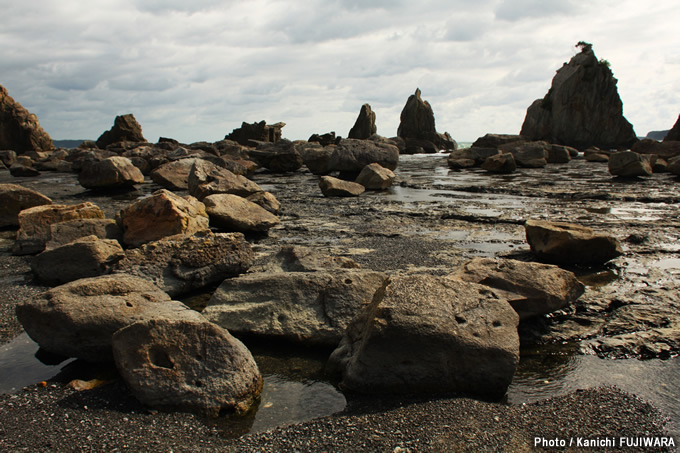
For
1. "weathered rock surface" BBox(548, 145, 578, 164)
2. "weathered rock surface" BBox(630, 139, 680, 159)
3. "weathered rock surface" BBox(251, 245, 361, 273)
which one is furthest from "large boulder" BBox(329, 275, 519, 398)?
"weathered rock surface" BBox(630, 139, 680, 159)

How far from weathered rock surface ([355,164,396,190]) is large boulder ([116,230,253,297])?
869cm

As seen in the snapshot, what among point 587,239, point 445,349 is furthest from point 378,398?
point 587,239

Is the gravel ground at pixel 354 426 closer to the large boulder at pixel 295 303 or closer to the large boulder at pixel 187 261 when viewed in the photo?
the large boulder at pixel 295 303

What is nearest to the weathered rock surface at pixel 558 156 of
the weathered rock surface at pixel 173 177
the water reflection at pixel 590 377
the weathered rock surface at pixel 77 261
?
the weathered rock surface at pixel 173 177

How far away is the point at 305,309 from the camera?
3.66 m

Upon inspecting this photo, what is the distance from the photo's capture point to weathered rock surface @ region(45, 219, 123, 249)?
6016mm

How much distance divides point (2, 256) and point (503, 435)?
6.27 meters

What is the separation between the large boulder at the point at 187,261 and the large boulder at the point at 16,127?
135ft

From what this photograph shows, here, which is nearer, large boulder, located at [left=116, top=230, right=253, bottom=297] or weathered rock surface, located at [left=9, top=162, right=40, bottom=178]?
large boulder, located at [left=116, top=230, right=253, bottom=297]

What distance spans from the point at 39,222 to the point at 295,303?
4570 mm

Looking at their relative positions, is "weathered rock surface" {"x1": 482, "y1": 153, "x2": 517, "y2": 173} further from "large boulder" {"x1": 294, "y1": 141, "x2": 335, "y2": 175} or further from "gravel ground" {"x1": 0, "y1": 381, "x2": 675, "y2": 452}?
"gravel ground" {"x1": 0, "y1": 381, "x2": 675, "y2": 452}

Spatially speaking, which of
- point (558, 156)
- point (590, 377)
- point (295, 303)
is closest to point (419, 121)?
point (558, 156)

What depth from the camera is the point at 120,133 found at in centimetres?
3834

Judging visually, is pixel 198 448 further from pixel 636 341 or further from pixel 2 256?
pixel 2 256
